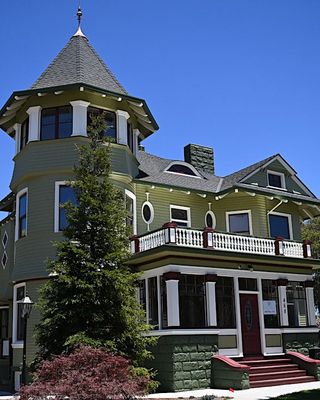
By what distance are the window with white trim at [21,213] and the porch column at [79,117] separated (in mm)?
3212

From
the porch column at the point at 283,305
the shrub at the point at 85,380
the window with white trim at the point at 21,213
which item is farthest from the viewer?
the porch column at the point at 283,305

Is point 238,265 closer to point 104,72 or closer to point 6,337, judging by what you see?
point 104,72

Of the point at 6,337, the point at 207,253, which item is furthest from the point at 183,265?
the point at 6,337

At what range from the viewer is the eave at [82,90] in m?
20.8

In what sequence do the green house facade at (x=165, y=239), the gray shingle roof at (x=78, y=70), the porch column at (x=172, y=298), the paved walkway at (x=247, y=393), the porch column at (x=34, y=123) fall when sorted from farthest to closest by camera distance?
the gray shingle roof at (x=78, y=70) → the porch column at (x=34, y=123) → the green house facade at (x=165, y=239) → the porch column at (x=172, y=298) → the paved walkway at (x=247, y=393)

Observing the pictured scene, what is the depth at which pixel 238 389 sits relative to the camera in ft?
57.2

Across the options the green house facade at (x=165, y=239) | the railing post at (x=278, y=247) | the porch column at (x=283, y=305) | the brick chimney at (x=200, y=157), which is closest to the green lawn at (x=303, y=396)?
the green house facade at (x=165, y=239)

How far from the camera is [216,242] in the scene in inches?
787

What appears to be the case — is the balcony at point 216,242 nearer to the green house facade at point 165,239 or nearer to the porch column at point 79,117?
the green house facade at point 165,239

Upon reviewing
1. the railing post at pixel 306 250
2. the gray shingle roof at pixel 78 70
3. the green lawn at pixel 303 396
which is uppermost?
the gray shingle roof at pixel 78 70

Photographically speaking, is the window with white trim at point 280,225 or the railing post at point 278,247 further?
the window with white trim at point 280,225

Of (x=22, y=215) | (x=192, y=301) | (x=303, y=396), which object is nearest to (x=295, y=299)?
(x=192, y=301)

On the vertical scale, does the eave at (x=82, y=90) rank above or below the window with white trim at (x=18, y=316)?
above

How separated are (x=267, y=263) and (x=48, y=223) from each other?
29.0 ft
